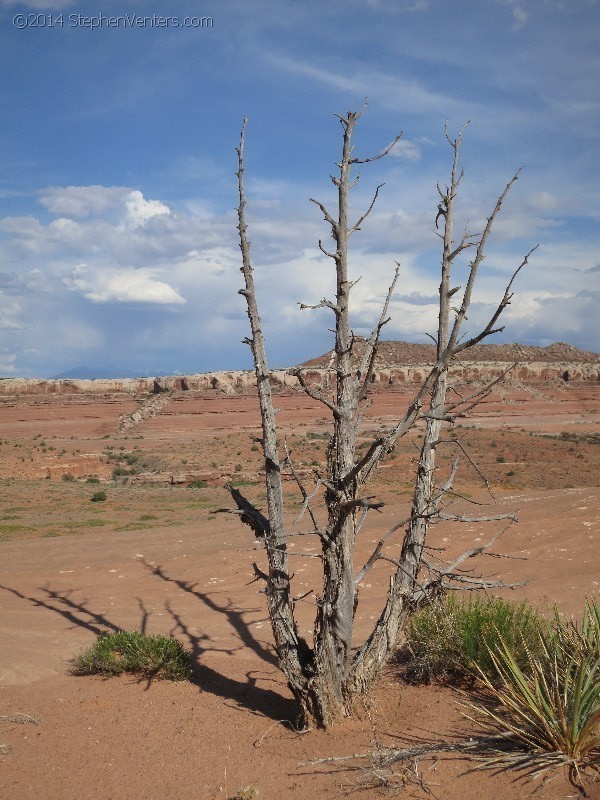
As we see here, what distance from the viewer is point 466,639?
6.54 m

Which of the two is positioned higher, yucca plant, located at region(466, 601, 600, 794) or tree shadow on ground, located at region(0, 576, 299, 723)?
yucca plant, located at region(466, 601, 600, 794)

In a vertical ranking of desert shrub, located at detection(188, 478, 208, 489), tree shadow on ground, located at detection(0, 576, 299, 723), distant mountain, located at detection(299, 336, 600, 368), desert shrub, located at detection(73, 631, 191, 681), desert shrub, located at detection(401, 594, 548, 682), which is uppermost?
distant mountain, located at detection(299, 336, 600, 368)

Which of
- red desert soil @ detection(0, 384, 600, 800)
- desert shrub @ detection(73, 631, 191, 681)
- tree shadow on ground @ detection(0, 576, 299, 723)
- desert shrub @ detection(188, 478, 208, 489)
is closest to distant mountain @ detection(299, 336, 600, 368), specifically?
desert shrub @ detection(188, 478, 208, 489)

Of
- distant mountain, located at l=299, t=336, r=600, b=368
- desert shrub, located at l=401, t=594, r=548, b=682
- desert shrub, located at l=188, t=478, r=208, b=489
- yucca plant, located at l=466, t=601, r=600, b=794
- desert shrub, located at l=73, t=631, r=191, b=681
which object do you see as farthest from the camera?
distant mountain, located at l=299, t=336, r=600, b=368

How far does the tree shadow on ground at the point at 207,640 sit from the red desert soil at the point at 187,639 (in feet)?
0.11

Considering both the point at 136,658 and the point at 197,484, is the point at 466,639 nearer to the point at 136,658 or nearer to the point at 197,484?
the point at 136,658

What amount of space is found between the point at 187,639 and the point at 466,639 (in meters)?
4.36

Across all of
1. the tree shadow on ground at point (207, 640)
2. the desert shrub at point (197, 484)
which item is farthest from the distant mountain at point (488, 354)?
the tree shadow on ground at point (207, 640)

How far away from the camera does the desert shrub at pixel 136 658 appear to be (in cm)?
756

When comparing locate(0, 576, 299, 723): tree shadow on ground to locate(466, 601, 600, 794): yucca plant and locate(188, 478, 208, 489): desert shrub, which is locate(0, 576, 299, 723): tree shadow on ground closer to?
locate(466, 601, 600, 794): yucca plant

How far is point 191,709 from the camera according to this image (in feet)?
22.5

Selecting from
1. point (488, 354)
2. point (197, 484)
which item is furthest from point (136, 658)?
point (488, 354)

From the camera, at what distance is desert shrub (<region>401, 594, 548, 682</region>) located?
6426 millimetres

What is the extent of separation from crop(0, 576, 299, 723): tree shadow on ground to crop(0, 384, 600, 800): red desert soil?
3 centimetres
